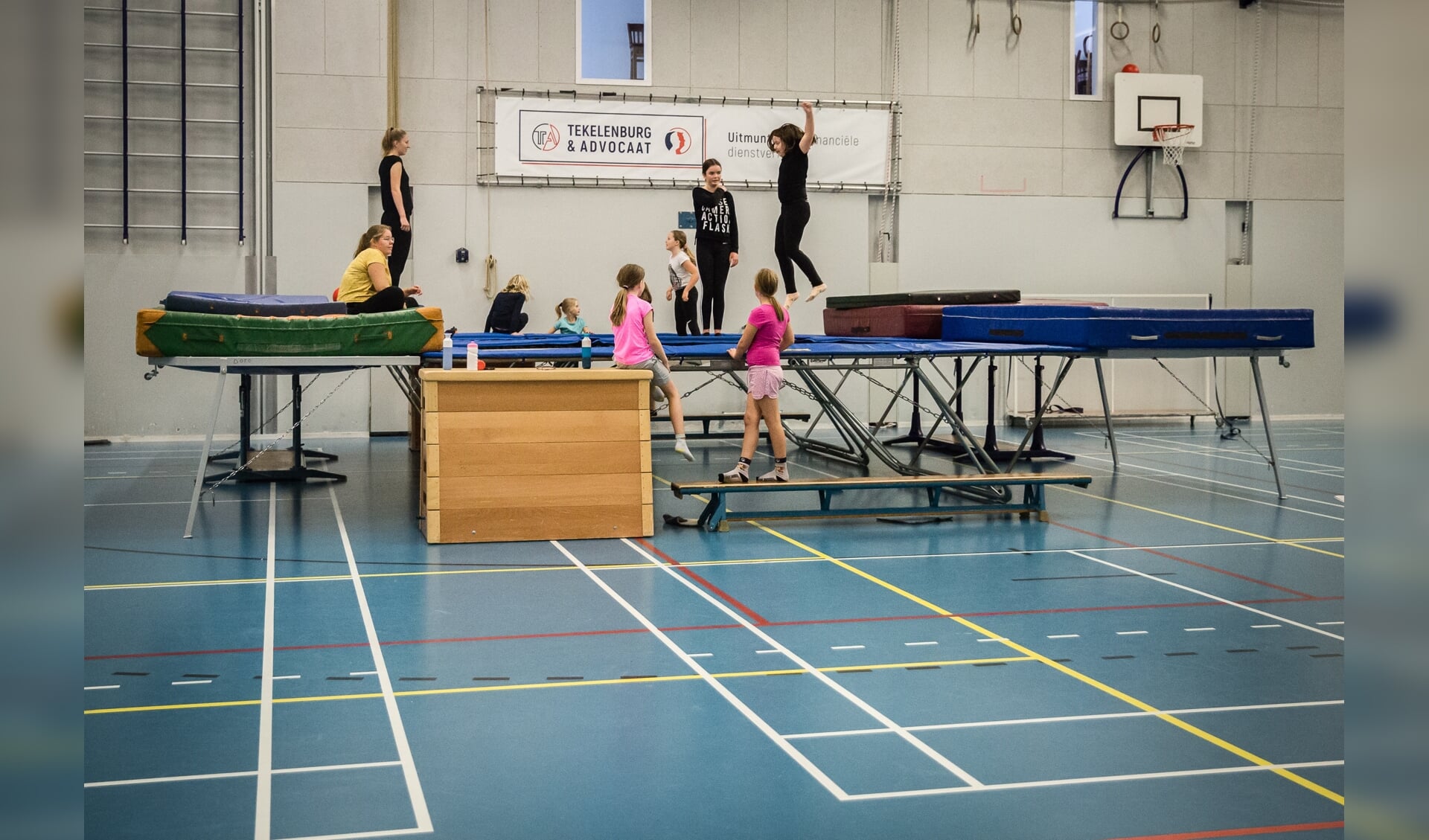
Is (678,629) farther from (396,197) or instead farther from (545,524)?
(396,197)

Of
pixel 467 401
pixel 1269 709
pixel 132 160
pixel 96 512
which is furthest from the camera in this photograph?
A: pixel 132 160

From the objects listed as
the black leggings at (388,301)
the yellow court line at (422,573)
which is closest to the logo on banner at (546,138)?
the black leggings at (388,301)

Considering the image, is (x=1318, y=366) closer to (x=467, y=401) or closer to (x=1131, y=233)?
(x=1131, y=233)

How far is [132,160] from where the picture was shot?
1129 centimetres

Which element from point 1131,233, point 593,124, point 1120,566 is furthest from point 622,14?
point 1120,566

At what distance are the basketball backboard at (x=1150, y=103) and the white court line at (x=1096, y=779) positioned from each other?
37.3 ft

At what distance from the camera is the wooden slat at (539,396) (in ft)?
20.1

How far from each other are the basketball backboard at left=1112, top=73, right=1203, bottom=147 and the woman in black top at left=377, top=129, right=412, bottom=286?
26.3 ft

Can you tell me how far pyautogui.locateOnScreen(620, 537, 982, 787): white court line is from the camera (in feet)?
9.89

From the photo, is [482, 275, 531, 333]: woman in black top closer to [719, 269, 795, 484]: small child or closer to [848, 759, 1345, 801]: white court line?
[719, 269, 795, 484]: small child

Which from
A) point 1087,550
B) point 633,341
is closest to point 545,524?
point 633,341

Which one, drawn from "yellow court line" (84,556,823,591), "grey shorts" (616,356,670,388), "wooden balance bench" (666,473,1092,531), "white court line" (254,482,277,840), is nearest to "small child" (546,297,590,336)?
"grey shorts" (616,356,670,388)

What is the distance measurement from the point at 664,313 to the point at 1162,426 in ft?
18.7

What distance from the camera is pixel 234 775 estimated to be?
2.90 meters
